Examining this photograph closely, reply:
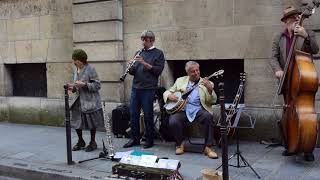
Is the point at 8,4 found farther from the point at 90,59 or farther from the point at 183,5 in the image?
the point at 183,5

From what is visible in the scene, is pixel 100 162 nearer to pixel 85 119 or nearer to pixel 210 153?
pixel 85 119

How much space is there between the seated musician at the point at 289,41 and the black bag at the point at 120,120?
281 centimetres

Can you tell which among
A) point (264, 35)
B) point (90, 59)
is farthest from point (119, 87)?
point (264, 35)

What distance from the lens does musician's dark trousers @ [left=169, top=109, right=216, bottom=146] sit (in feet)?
21.2

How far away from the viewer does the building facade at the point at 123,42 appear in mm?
7152

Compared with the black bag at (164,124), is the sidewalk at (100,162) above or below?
below

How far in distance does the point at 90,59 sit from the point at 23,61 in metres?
2.03

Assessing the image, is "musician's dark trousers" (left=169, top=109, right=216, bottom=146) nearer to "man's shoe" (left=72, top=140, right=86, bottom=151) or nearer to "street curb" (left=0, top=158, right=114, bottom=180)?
"street curb" (left=0, top=158, right=114, bottom=180)

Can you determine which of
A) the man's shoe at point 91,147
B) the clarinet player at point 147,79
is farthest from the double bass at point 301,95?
the man's shoe at point 91,147

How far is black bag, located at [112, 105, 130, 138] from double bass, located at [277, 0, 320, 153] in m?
3.12

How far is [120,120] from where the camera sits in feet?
26.0

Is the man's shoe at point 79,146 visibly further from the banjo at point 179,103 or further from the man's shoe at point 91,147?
the banjo at point 179,103

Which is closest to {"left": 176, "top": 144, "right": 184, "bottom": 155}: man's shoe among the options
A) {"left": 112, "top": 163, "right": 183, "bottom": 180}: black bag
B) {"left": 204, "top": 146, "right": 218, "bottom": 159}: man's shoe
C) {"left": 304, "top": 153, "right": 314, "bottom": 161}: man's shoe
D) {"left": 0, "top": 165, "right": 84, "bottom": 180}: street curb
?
{"left": 204, "top": 146, "right": 218, "bottom": 159}: man's shoe

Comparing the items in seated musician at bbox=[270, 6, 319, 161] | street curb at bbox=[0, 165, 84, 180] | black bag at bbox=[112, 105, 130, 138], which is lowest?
street curb at bbox=[0, 165, 84, 180]
